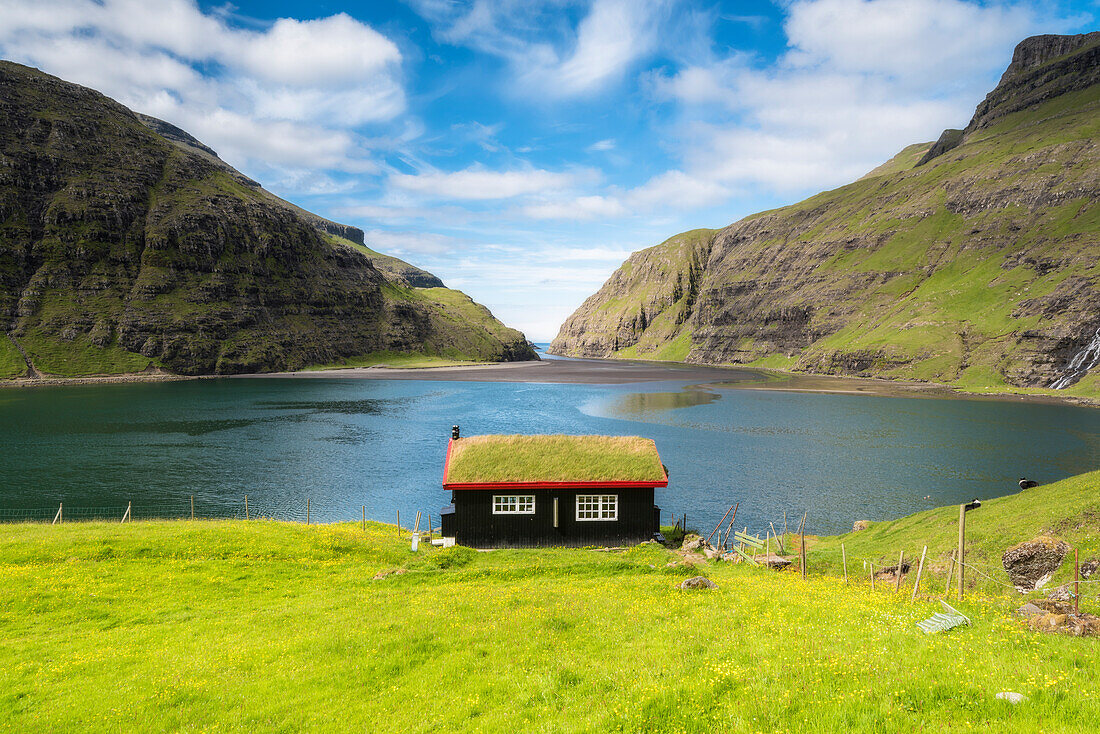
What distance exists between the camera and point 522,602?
2266 centimetres

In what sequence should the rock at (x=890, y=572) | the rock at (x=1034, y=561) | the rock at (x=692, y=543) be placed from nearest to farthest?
the rock at (x=1034, y=561)
the rock at (x=890, y=572)
the rock at (x=692, y=543)

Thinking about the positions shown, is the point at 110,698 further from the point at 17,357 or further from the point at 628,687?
the point at 17,357

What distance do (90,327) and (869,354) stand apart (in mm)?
276120

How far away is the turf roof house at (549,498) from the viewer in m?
38.4

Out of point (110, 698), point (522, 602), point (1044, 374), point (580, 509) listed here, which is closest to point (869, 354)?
point (1044, 374)

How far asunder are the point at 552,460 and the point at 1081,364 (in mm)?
169743

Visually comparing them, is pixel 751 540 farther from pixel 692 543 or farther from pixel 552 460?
pixel 552 460

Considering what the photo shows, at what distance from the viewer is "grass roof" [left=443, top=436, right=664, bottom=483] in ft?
126

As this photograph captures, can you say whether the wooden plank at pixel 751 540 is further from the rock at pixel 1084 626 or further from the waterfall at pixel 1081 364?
the waterfall at pixel 1081 364

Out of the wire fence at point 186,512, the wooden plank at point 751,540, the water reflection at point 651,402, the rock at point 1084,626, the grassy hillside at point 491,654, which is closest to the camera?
the grassy hillside at point 491,654

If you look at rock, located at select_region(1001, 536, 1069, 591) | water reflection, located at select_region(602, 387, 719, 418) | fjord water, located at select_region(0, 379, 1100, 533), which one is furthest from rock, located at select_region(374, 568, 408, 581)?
water reflection, located at select_region(602, 387, 719, 418)

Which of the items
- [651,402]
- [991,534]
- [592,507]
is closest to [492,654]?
[592,507]

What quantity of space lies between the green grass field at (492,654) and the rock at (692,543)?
8435 millimetres

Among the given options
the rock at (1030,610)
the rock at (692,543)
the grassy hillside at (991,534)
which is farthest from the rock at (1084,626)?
the rock at (692,543)
